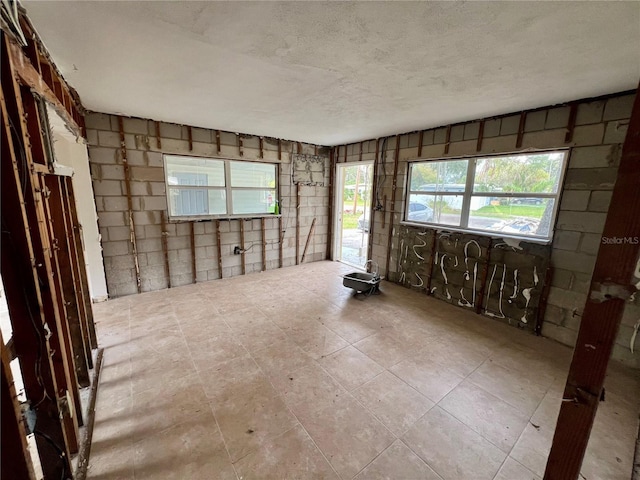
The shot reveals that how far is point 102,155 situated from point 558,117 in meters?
5.66

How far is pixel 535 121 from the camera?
304 centimetres

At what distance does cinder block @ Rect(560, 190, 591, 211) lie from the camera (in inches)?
109

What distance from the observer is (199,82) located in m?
2.47

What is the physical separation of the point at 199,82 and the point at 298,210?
11.0 ft

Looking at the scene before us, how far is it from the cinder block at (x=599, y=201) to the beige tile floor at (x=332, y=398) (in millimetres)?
1539

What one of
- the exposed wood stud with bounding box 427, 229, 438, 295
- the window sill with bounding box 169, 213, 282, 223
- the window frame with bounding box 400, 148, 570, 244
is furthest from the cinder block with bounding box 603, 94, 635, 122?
the window sill with bounding box 169, 213, 282, 223

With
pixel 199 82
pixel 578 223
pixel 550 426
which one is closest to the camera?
pixel 550 426

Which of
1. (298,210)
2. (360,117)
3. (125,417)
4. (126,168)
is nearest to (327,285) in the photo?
(298,210)

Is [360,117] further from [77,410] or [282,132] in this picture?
[77,410]

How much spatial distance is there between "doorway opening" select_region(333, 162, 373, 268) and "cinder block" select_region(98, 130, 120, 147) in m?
3.90

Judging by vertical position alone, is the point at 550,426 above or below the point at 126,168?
below

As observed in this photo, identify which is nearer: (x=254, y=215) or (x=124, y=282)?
(x=124, y=282)

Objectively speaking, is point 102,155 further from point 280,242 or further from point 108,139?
point 280,242

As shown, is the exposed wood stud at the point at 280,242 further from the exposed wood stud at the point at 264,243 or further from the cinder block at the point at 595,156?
the cinder block at the point at 595,156
